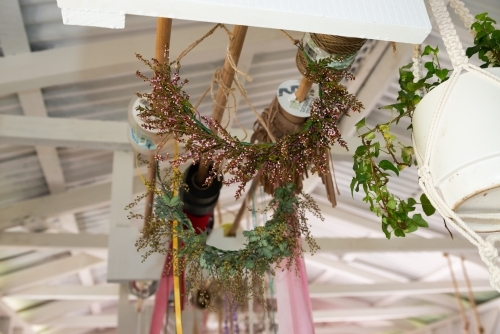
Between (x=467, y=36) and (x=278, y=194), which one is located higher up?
(x=467, y=36)

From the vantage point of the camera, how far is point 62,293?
556cm

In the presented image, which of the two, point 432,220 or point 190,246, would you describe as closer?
point 190,246

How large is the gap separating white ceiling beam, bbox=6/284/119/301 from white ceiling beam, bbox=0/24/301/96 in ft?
12.1

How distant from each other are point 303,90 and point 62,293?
4.97m

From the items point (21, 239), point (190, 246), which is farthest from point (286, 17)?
point (21, 239)

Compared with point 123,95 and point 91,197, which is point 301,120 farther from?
point 91,197

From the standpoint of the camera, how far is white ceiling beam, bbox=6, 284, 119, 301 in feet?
18.1

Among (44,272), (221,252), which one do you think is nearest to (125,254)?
(221,252)

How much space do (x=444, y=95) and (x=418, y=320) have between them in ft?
25.8

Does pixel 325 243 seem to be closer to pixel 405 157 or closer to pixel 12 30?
pixel 12 30

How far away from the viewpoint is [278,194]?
1401 mm

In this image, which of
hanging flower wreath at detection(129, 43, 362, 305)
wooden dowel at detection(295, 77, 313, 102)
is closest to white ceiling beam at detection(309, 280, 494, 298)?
wooden dowel at detection(295, 77, 313, 102)

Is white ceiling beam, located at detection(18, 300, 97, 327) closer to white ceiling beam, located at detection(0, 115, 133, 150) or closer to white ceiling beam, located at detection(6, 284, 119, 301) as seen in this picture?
white ceiling beam, located at detection(6, 284, 119, 301)

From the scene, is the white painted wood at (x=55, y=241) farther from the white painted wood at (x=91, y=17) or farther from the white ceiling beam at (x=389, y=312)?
the white ceiling beam at (x=389, y=312)
